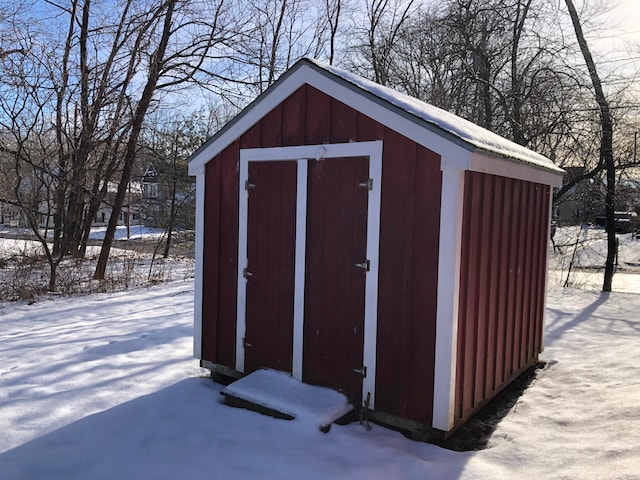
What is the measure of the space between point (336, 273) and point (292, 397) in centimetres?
99

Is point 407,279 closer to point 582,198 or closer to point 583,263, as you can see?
point 582,198

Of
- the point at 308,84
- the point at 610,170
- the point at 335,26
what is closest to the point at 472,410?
the point at 308,84

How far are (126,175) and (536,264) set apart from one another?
9.62 metres

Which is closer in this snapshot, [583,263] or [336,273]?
[336,273]

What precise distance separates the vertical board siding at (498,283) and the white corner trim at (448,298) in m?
0.13

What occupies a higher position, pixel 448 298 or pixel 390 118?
pixel 390 118

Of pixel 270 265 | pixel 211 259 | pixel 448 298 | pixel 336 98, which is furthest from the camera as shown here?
pixel 211 259

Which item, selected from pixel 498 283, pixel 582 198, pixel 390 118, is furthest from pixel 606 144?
pixel 390 118

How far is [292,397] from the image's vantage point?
365cm

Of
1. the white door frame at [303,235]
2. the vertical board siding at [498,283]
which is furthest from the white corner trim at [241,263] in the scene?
the vertical board siding at [498,283]

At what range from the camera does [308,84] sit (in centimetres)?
381

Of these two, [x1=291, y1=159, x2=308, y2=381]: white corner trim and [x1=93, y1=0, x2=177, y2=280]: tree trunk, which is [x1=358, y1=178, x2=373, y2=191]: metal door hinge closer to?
[x1=291, y1=159, x2=308, y2=381]: white corner trim

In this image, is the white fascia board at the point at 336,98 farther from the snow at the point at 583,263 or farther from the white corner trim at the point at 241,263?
the snow at the point at 583,263

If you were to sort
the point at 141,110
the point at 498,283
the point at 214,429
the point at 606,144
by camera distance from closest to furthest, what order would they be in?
the point at 214,429 < the point at 498,283 < the point at 606,144 < the point at 141,110
